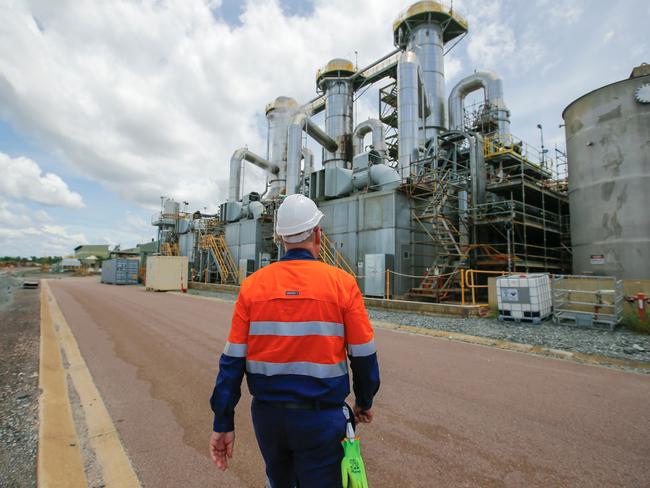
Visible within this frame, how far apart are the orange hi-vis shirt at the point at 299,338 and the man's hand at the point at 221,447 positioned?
0.35 feet

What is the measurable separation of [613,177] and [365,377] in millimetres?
14460

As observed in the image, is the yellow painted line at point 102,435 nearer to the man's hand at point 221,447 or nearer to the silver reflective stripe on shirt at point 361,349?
the man's hand at point 221,447

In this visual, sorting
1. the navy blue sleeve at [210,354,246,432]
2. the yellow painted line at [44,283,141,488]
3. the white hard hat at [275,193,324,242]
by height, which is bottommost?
the yellow painted line at [44,283,141,488]

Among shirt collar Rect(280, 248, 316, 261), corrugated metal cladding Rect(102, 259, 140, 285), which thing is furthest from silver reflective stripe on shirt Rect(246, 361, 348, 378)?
corrugated metal cladding Rect(102, 259, 140, 285)

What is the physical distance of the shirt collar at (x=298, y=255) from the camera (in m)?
1.73

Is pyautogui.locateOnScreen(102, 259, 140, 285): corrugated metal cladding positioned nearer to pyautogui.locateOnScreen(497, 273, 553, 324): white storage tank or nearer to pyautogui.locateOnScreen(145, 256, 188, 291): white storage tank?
pyautogui.locateOnScreen(145, 256, 188, 291): white storage tank

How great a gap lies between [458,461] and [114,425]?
309 centimetres

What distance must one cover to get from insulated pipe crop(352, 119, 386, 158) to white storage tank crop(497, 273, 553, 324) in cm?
1616

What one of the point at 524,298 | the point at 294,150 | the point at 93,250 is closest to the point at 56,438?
the point at 524,298

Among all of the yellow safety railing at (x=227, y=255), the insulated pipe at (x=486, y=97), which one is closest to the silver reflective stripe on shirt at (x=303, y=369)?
the insulated pipe at (x=486, y=97)

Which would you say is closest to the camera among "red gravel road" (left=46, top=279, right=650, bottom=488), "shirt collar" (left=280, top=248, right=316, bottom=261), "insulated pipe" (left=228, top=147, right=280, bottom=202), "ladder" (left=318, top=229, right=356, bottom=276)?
"shirt collar" (left=280, top=248, right=316, bottom=261)

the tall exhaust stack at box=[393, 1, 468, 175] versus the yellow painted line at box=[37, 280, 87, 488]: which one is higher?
the tall exhaust stack at box=[393, 1, 468, 175]

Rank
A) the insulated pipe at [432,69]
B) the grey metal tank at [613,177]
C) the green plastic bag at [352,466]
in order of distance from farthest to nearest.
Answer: the insulated pipe at [432,69] < the grey metal tank at [613,177] < the green plastic bag at [352,466]

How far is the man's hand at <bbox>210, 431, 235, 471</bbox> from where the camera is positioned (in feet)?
5.35
